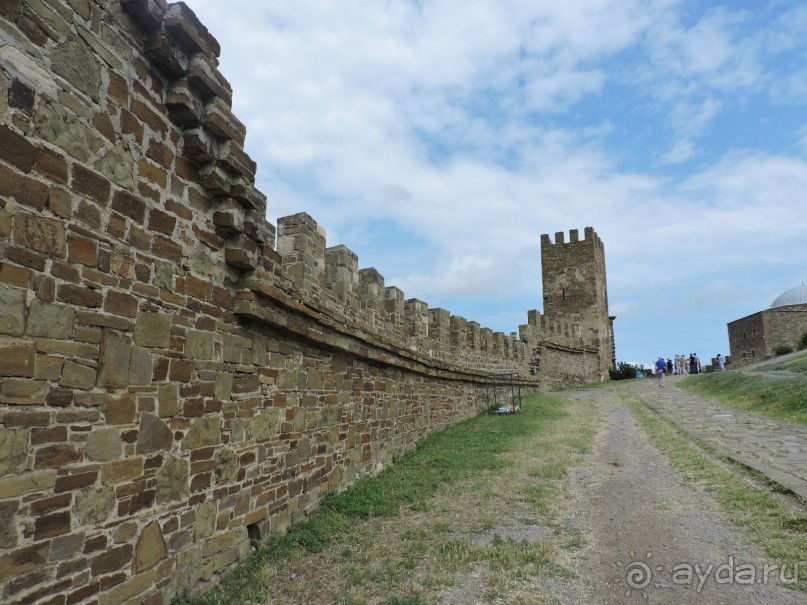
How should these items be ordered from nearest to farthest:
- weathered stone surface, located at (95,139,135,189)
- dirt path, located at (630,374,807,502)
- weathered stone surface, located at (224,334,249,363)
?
weathered stone surface, located at (95,139,135,189), weathered stone surface, located at (224,334,249,363), dirt path, located at (630,374,807,502)

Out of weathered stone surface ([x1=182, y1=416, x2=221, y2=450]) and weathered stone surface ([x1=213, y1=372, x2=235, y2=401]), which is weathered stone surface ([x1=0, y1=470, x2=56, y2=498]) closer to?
weathered stone surface ([x1=182, y1=416, x2=221, y2=450])

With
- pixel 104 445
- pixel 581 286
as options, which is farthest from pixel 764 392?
pixel 581 286

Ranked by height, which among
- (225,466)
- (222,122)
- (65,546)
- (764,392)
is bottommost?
(65,546)

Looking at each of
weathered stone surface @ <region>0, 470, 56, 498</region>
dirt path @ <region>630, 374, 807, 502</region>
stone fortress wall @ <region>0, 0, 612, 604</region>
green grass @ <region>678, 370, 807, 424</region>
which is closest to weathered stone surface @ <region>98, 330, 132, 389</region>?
stone fortress wall @ <region>0, 0, 612, 604</region>

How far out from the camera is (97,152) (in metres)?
3.78

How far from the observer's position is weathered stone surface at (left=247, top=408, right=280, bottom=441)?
5551mm

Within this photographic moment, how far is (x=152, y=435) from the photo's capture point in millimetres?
4176

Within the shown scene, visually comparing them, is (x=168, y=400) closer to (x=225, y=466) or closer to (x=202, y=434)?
(x=202, y=434)

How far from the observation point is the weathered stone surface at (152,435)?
4.07m

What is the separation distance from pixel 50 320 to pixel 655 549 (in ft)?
18.2

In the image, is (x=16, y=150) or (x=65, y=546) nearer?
(x=16, y=150)

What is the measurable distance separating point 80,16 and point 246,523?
4.68 meters

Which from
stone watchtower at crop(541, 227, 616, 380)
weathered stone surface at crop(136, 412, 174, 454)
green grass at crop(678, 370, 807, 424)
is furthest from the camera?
stone watchtower at crop(541, 227, 616, 380)

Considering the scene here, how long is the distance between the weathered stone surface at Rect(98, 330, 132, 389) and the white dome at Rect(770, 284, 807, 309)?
49.8m
